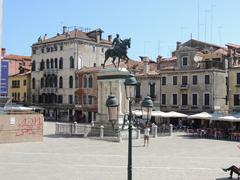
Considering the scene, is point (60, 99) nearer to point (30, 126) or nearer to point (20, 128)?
point (30, 126)

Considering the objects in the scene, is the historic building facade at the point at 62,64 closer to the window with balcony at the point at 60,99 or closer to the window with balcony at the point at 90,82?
the window with balcony at the point at 60,99

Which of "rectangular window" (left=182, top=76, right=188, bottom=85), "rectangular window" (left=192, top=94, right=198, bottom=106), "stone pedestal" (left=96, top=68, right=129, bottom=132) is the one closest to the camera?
"stone pedestal" (left=96, top=68, right=129, bottom=132)

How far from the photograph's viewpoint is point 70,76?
69.2 m

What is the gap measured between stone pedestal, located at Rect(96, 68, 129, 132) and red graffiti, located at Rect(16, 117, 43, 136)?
6.25 m

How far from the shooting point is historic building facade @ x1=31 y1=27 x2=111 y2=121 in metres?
68.8

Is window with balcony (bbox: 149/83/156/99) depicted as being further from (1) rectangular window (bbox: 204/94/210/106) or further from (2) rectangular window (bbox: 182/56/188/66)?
(1) rectangular window (bbox: 204/94/210/106)

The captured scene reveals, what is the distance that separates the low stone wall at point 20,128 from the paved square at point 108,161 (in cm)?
105

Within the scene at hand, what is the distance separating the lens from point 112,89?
38594 millimetres

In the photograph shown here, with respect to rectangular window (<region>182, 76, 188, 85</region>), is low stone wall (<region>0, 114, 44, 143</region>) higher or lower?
lower

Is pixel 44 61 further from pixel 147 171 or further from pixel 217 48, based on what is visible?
pixel 147 171

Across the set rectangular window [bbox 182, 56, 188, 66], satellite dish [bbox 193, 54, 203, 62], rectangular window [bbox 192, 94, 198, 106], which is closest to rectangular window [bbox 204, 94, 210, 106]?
rectangular window [bbox 192, 94, 198, 106]

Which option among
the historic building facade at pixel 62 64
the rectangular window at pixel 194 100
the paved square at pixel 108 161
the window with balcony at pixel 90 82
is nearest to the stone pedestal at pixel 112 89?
the paved square at pixel 108 161

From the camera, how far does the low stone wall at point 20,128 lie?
31562 millimetres

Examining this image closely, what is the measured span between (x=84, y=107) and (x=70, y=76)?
5.48 metres
